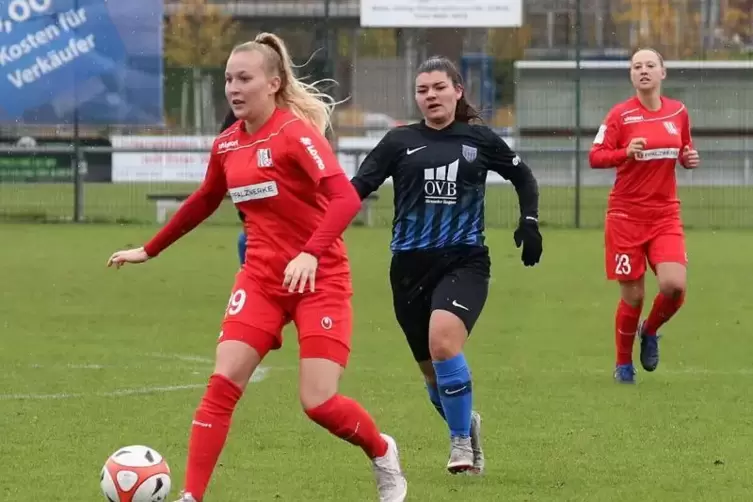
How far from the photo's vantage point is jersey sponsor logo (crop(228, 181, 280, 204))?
580 cm

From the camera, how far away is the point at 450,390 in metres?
6.74

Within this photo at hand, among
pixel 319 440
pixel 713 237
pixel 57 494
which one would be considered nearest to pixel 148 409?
pixel 319 440

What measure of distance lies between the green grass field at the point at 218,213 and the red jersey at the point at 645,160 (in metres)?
13.2

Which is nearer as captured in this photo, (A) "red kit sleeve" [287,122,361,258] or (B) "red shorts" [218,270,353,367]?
(A) "red kit sleeve" [287,122,361,258]

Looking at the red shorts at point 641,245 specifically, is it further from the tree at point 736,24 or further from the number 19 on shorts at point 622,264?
the tree at point 736,24

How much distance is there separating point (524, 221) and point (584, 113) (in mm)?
17159

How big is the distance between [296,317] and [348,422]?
1.42 ft

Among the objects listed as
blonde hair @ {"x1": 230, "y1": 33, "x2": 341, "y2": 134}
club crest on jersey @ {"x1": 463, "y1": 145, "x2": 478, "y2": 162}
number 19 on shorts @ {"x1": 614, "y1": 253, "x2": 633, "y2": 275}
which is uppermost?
blonde hair @ {"x1": 230, "y1": 33, "x2": 341, "y2": 134}

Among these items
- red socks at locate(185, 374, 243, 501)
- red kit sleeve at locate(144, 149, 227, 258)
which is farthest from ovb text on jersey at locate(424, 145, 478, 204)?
red socks at locate(185, 374, 243, 501)

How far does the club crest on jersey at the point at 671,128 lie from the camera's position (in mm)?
9781

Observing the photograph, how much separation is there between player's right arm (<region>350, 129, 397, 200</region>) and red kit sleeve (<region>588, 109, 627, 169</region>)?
2837mm

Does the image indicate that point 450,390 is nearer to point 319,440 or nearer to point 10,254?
point 319,440

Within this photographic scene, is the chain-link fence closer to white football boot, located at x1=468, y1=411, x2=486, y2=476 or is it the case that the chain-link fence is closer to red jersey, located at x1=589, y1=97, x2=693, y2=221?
red jersey, located at x1=589, y1=97, x2=693, y2=221

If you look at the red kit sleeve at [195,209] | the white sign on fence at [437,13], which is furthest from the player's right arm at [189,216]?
the white sign on fence at [437,13]
